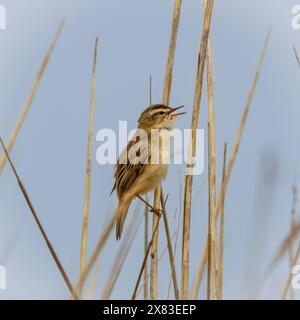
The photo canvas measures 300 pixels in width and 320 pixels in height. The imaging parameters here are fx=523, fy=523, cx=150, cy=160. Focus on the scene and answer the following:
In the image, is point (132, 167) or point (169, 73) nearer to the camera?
point (169, 73)

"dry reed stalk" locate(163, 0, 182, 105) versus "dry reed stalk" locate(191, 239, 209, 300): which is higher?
"dry reed stalk" locate(163, 0, 182, 105)

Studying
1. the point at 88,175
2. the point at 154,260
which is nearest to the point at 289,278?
the point at 154,260

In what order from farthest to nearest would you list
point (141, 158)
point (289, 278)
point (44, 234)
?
point (141, 158) < point (289, 278) < point (44, 234)

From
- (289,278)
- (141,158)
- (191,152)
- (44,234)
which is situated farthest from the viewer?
(141,158)

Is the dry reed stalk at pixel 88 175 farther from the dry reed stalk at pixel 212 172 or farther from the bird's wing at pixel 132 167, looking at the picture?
the bird's wing at pixel 132 167

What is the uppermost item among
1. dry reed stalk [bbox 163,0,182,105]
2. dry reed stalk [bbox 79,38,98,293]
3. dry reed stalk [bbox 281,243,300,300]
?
dry reed stalk [bbox 163,0,182,105]

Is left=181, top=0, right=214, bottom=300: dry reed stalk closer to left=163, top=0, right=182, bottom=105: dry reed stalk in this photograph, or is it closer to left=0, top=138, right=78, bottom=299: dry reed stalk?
left=163, top=0, right=182, bottom=105: dry reed stalk

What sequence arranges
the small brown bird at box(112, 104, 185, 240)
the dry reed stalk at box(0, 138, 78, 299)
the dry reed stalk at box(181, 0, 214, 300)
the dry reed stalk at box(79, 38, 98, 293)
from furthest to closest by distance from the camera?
1. the small brown bird at box(112, 104, 185, 240)
2. the dry reed stalk at box(181, 0, 214, 300)
3. the dry reed stalk at box(79, 38, 98, 293)
4. the dry reed stalk at box(0, 138, 78, 299)

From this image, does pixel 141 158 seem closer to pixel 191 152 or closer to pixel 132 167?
pixel 132 167

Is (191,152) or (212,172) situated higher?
(191,152)

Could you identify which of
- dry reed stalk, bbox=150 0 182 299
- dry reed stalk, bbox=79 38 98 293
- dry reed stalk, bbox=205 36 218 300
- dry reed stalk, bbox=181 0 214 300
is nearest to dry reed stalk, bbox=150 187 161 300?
dry reed stalk, bbox=150 0 182 299

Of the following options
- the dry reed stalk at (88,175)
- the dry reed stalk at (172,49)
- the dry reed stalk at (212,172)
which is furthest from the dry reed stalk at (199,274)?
the dry reed stalk at (172,49)

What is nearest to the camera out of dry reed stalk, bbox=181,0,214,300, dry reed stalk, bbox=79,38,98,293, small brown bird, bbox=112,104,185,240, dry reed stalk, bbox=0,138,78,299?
dry reed stalk, bbox=0,138,78,299
